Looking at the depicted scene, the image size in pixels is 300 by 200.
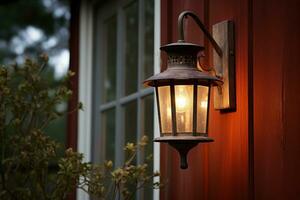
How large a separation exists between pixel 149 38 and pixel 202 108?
1087 millimetres

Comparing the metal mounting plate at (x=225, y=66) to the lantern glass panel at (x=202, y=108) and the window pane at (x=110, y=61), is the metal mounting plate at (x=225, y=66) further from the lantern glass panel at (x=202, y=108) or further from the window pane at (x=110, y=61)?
the window pane at (x=110, y=61)

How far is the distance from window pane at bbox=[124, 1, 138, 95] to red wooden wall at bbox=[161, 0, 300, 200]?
946 mm

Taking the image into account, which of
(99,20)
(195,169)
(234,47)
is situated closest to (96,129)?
(99,20)

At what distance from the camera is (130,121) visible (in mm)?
2857

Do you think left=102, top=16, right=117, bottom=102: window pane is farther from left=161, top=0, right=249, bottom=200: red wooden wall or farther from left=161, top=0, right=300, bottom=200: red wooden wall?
left=161, top=0, right=300, bottom=200: red wooden wall

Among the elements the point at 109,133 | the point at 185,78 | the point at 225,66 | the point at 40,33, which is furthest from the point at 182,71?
the point at 40,33

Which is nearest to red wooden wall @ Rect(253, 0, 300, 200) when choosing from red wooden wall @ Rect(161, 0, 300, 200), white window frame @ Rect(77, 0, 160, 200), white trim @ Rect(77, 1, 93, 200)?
red wooden wall @ Rect(161, 0, 300, 200)

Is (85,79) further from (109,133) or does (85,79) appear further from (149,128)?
(149,128)

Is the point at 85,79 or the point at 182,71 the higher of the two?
the point at 85,79

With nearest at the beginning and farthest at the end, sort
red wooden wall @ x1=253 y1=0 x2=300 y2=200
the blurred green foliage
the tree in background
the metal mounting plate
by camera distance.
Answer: red wooden wall @ x1=253 y1=0 x2=300 y2=200, the metal mounting plate, the blurred green foliage, the tree in background

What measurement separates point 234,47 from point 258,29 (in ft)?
0.34

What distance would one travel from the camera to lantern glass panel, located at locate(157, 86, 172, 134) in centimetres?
160

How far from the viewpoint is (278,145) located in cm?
151

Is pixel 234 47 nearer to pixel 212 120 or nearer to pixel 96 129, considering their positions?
pixel 212 120
